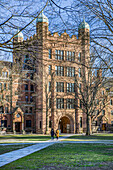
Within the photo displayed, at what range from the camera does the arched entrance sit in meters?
56.4

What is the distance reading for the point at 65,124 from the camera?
187ft

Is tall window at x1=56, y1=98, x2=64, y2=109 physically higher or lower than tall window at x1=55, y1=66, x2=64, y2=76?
lower

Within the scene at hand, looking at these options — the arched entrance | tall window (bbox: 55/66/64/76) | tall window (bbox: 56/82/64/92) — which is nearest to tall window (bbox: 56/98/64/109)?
tall window (bbox: 56/82/64/92)

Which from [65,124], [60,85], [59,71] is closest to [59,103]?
[60,85]

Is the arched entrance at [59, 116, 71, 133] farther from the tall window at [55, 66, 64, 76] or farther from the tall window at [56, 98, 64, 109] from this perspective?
the tall window at [55, 66, 64, 76]

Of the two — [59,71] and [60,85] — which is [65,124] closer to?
[60,85]

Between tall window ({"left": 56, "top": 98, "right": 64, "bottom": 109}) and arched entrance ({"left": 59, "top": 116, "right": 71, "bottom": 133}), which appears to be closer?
tall window ({"left": 56, "top": 98, "right": 64, "bottom": 109})

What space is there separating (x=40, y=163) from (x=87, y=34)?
650cm

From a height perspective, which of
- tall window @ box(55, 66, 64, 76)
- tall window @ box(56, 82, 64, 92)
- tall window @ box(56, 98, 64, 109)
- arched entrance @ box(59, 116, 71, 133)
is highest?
tall window @ box(55, 66, 64, 76)

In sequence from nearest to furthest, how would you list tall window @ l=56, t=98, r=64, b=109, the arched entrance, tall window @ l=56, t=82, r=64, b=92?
tall window @ l=56, t=82, r=64, b=92 < tall window @ l=56, t=98, r=64, b=109 < the arched entrance

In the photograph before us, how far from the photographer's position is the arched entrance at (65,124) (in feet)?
185

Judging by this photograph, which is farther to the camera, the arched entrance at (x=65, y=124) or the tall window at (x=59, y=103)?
the arched entrance at (x=65, y=124)

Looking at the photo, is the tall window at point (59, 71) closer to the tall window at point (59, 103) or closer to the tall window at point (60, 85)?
the tall window at point (60, 85)

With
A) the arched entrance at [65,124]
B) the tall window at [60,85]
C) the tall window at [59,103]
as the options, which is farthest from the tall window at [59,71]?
the arched entrance at [65,124]
